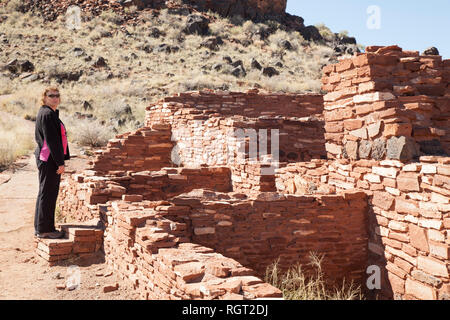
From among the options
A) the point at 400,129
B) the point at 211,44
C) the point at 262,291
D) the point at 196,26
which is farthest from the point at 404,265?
the point at 196,26

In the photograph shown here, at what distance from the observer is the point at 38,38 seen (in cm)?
2741

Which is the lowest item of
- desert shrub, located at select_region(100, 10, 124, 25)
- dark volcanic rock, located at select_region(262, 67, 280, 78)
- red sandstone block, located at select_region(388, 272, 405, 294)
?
red sandstone block, located at select_region(388, 272, 405, 294)

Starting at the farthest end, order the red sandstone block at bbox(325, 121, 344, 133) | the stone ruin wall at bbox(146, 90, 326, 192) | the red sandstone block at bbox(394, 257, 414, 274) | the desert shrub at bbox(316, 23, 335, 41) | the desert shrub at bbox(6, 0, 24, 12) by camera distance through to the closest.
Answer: the desert shrub at bbox(316, 23, 335, 41) → the desert shrub at bbox(6, 0, 24, 12) → the stone ruin wall at bbox(146, 90, 326, 192) → the red sandstone block at bbox(325, 121, 344, 133) → the red sandstone block at bbox(394, 257, 414, 274)

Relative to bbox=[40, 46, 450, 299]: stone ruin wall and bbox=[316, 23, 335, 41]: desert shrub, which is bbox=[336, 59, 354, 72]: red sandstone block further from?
bbox=[316, 23, 335, 41]: desert shrub

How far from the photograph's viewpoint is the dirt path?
4109 millimetres

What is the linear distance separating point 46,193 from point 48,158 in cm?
46

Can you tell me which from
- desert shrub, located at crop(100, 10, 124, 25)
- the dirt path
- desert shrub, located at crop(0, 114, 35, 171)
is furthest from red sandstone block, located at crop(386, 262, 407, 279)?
desert shrub, located at crop(100, 10, 124, 25)

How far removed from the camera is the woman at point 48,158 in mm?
5020

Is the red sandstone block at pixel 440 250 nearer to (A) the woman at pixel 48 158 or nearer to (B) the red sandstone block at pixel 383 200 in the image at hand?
(B) the red sandstone block at pixel 383 200

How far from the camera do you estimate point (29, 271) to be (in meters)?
4.77

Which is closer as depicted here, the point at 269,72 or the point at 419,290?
the point at 419,290

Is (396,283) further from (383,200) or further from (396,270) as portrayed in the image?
(383,200)

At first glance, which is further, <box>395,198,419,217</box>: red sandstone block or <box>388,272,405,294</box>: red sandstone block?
<box>388,272,405,294</box>: red sandstone block

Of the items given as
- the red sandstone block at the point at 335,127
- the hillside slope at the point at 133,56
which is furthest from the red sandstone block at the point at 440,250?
the hillside slope at the point at 133,56
